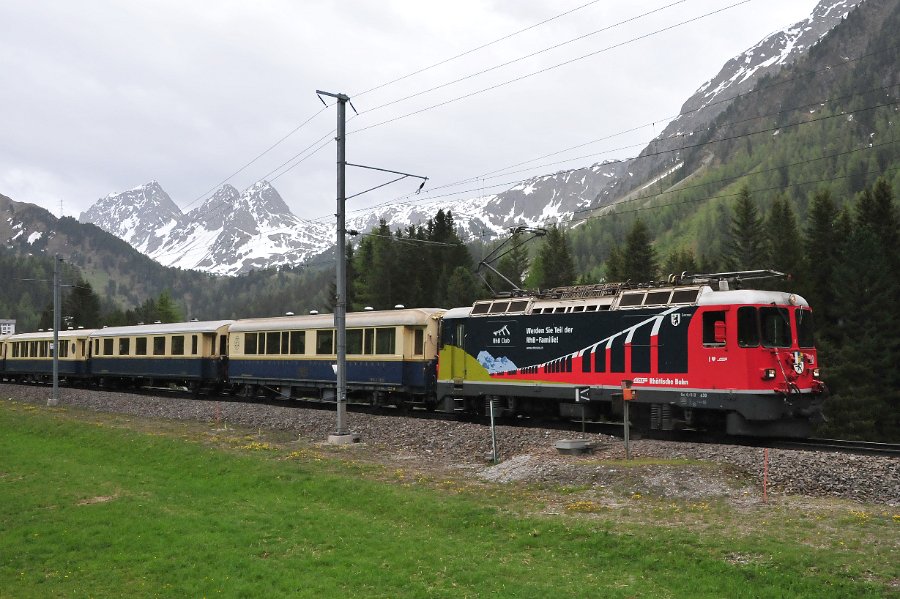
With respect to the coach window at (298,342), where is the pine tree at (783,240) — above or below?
above

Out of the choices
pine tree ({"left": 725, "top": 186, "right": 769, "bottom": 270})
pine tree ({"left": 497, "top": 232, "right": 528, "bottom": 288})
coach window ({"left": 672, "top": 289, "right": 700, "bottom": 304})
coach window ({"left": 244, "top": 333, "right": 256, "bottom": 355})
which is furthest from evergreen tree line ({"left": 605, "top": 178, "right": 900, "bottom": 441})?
pine tree ({"left": 497, "top": 232, "right": 528, "bottom": 288})

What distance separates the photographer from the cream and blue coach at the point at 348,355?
30297 mm

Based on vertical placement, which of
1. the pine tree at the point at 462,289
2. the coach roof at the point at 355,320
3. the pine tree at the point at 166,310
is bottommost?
the coach roof at the point at 355,320

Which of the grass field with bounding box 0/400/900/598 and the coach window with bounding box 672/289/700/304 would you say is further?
the coach window with bounding box 672/289/700/304

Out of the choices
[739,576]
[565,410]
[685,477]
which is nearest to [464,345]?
[565,410]

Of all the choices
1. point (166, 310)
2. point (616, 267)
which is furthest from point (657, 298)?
point (166, 310)

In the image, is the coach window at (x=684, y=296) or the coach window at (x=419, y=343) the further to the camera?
the coach window at (x=419, y=343)

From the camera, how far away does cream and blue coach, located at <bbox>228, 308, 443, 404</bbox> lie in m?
30.3

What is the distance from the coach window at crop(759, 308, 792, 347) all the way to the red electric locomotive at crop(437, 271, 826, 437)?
0.03m

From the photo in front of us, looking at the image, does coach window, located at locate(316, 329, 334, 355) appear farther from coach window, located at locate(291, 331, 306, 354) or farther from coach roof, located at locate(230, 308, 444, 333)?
coach window, located at locate(291, 331, 306, 354)

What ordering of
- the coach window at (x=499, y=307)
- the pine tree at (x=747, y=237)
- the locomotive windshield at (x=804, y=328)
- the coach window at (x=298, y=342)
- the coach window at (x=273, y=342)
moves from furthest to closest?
the pine tree at (x=747, y=237) → the coach window at (x=273, y=342) → the coach window at (x=298, y=342) → the coach window at (x=499, y=307) → the locomotive windshield at (x=804, y=328)

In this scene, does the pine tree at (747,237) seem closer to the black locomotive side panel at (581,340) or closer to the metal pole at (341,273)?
the black locomotive side panel at (581,340)

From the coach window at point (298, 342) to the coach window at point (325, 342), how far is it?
3.88ft

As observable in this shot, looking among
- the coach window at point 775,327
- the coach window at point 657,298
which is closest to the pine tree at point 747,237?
the coach window at point 657,298
